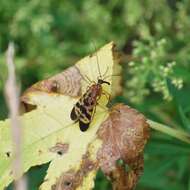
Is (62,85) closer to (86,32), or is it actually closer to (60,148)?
(60,148)

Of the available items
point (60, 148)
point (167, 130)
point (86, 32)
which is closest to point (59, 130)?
point (60, 148)

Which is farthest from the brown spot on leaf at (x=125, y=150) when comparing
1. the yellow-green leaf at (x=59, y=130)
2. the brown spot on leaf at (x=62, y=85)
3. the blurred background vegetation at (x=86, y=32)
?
the blurred background vegetation at (x=86, y=32)

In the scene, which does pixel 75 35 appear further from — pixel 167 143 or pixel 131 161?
pixel 131 161

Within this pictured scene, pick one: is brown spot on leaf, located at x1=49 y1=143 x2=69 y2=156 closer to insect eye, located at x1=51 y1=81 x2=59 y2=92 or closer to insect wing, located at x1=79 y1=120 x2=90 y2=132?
insect wing, located at x1=79 y1=120 x2=90 y2=132

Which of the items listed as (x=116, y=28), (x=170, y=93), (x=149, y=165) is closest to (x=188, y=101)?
(x=170, y=93)

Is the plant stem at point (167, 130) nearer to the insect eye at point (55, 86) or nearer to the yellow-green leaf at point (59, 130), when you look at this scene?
the yellow-green leaf at point (59, 130)

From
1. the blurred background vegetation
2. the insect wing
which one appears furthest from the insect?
the blurred background vegetation
